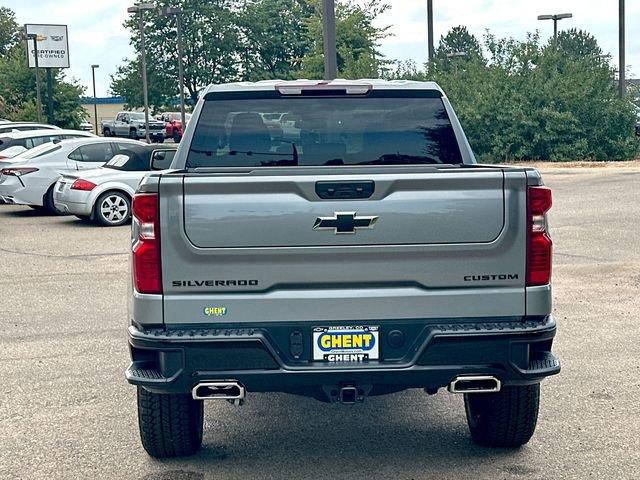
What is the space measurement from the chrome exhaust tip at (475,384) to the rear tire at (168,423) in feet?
4.39

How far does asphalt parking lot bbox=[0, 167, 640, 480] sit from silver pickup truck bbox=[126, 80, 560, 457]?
681mm

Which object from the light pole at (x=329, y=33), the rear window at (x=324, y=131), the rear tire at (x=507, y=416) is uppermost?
the light pole at (x=329, y=33)

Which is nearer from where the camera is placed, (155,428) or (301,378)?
(301,378)

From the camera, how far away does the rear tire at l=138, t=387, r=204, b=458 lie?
4871 millimetres

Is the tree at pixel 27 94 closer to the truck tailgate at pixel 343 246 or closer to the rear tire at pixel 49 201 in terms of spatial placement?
the rear tire at pixel 49 201

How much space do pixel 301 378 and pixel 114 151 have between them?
543 inches

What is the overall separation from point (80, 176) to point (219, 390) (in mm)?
12669

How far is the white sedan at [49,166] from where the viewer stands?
57.9ft

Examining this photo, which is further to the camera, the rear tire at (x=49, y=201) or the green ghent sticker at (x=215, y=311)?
the rear tire at (x=49, y=201)

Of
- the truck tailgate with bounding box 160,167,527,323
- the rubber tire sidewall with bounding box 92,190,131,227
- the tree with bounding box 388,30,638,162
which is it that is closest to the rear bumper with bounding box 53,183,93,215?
the rubber tire sidewall with bounding box 92,190,131,227

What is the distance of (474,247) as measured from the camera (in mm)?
4395

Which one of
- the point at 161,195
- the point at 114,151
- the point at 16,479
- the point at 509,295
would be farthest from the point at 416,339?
the point at 114,151

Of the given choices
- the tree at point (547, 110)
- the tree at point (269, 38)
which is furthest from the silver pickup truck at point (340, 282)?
the tree at point (269, 38)

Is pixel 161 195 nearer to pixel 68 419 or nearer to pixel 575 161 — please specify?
pixel 68 419
